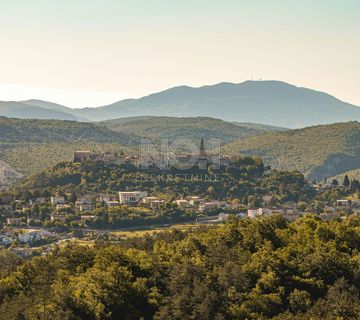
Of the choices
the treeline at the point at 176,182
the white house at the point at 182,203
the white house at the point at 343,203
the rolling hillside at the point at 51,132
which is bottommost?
the white house at the point at 343,203

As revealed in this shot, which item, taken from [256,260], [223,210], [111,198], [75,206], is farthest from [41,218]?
[256,260]

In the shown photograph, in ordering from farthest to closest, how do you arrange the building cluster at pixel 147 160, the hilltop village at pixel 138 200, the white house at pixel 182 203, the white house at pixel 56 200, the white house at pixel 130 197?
the building cluster at pixel 147 160 < the white house at pixel 130 197 < the white house at pixel 56 200 < the white house at pixel 182 203 < the hilltop village at pixel 138 200

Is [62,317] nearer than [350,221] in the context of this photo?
Yes

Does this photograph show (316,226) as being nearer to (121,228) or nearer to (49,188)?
(121,228)

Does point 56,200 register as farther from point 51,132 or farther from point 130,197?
point 51,132

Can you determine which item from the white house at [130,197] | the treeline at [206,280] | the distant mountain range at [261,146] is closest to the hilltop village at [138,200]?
the white house at [130,197]

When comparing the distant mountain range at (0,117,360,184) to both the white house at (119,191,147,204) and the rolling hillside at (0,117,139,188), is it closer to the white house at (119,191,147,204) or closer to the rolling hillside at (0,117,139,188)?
the rolling hillside at (0,117,139,188)

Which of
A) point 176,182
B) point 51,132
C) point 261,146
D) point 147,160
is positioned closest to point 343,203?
point 176,182

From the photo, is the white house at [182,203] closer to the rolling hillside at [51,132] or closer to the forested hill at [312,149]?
→ the forested hill at [312,149]
